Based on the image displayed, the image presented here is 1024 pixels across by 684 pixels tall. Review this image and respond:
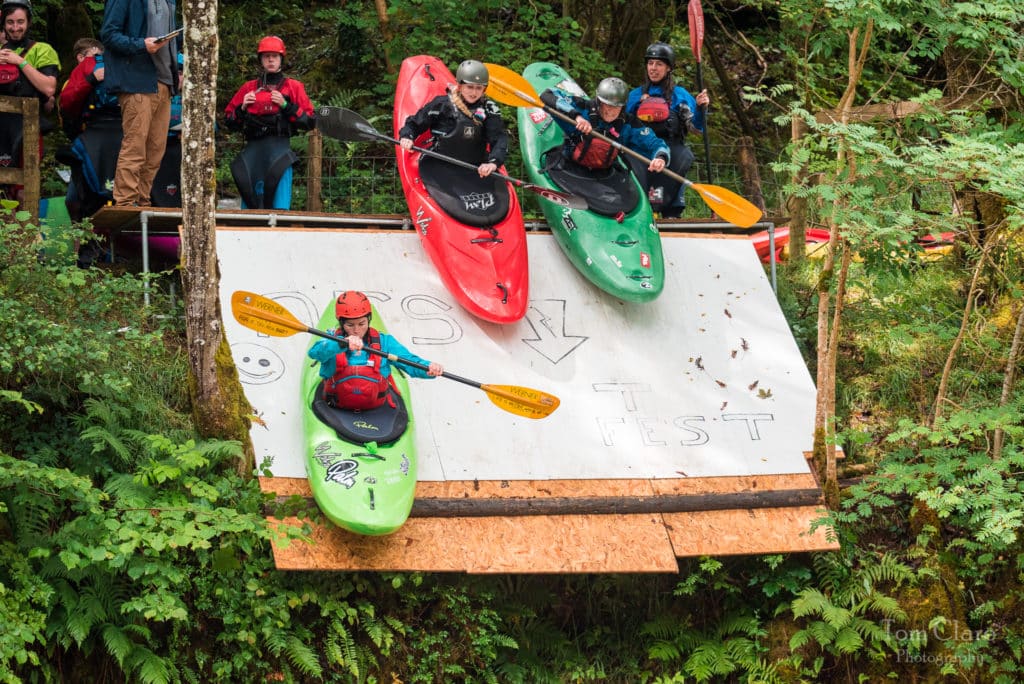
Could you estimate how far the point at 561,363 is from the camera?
837cm

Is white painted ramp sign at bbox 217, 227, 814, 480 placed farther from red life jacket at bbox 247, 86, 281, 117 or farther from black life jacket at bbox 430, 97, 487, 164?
red life jacket at bbox 247, 86, 281, 117

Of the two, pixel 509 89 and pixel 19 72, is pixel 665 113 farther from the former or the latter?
pixel 19 72

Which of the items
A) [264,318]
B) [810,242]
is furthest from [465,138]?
[810,242]

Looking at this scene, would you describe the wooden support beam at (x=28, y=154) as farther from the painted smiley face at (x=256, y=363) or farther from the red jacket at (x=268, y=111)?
the painted smiley face at (x=256, y=363)

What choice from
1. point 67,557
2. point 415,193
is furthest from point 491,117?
point 67,557

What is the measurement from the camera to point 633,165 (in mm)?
9742

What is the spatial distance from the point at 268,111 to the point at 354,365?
2.90 m

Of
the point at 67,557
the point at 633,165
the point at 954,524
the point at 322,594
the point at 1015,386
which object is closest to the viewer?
the point at 67,557

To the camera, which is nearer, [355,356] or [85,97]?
[355,356]

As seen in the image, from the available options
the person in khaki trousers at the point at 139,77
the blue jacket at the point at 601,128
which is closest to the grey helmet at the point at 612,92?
the blue jacket at the point at 601,128

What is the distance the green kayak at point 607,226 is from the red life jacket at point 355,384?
2253mm

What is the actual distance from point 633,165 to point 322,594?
4460mm

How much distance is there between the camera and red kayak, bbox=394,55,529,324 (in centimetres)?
839

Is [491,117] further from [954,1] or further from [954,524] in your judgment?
[954,524]
